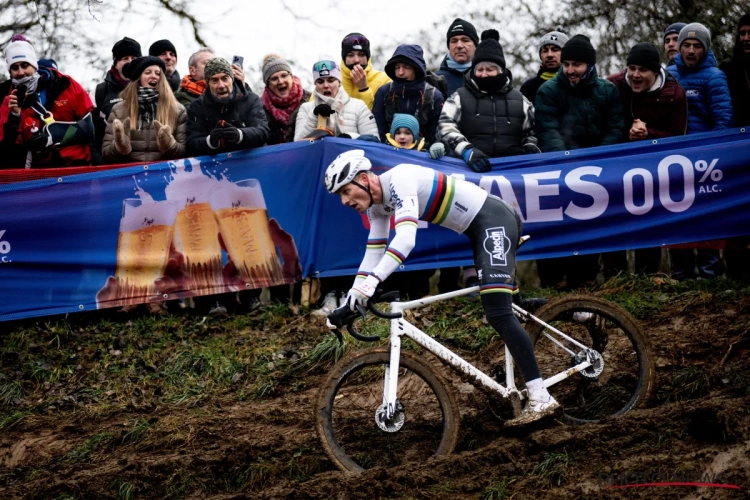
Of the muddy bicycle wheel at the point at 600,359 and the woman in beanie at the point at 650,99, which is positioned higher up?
the woman in beanie at the point at 650,99

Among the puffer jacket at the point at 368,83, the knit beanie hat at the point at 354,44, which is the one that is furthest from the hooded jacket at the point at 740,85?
the knit beanie hat at the point at 354,44

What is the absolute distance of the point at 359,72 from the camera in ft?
34.8

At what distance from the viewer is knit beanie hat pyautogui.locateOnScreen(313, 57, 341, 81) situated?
10109 mm

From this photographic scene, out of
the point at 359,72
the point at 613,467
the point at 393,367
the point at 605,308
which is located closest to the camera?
the point at 613,467

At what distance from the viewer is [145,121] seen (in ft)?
33.0

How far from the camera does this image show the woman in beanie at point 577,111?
32.6 feet

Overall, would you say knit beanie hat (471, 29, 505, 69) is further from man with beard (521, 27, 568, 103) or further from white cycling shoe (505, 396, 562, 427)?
white cycling shoe (505, 396, 562, 427)

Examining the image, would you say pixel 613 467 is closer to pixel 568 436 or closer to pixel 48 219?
pixel 568 436

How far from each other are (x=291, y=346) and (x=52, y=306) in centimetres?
255

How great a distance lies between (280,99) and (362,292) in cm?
428

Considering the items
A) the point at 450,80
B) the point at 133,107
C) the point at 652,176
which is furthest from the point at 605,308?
the point at 133,107

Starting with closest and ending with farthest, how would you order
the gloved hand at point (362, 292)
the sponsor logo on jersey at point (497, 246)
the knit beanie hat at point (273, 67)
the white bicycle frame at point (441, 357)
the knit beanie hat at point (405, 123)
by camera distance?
1. the gloved hand at point (362, 292)
2. the white bicycle frame at point (441, 357)
3. the sponsor logo on jersey at point (497, 246)
4. the knit beanie hat at point (405, 123)
5. the knit beanie hat at point (273, 67)

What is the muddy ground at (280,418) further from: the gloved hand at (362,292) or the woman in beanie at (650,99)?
the woman in beanie at (650,99)

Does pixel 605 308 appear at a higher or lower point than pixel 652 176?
lower
